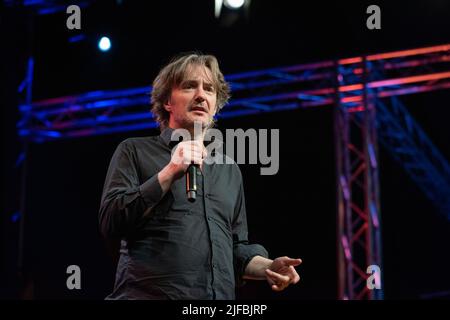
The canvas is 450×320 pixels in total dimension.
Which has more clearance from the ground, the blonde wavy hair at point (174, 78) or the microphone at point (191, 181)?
the blonde wavy hair at point (174, 78)

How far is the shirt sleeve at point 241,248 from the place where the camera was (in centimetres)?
250

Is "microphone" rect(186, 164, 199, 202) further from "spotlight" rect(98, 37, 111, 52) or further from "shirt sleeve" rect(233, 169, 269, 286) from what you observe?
"spotlight" rect(98, 37, 111, 52)

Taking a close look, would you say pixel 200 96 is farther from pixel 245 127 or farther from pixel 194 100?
pixel 245 127

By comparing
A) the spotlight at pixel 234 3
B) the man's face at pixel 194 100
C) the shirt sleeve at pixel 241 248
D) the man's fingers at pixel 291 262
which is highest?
the spotlight at pixel 234 3

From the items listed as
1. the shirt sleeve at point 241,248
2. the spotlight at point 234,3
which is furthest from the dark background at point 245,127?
the shirt sleeve at point 241,248

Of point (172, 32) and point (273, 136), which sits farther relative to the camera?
point (273, 136)

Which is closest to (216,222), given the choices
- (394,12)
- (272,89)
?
(394,12)

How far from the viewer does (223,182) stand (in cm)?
253

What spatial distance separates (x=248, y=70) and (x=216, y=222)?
4596mm

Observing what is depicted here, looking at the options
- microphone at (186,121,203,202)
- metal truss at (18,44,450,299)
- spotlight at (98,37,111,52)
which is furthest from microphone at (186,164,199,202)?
spotlight at (98,37,111,52)

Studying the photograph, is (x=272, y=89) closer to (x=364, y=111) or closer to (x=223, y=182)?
(x=364, y=111)

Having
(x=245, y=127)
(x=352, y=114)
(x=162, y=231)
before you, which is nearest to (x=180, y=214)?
(x=162, y=231)

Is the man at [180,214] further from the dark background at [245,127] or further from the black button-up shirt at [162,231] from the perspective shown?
the dark background at [245,127]
